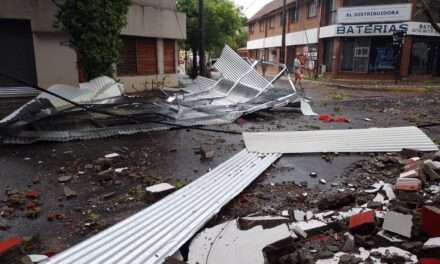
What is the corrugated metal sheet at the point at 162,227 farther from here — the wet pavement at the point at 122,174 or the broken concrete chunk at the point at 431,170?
the broken concrete chunk at the point at 431,170

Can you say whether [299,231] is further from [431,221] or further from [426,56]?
[426,56]

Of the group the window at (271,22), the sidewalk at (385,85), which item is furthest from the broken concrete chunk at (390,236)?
the window at (271,22)

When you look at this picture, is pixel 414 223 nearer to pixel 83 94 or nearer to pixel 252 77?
pixel 83 94

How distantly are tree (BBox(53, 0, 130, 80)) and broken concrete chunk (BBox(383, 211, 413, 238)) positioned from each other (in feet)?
26.5

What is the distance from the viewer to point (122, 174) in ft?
14.9

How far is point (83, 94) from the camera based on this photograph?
682cm

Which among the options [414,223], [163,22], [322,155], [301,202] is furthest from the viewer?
[163,22]

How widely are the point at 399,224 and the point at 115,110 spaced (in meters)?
5.80

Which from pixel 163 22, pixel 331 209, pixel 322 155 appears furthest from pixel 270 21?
pixel 331 209

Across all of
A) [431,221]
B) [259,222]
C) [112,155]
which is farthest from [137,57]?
[431,221]

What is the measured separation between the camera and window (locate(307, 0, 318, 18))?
23.1 metres

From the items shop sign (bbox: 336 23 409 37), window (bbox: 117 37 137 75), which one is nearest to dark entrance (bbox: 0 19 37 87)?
window (bbox: 117 37 137 75)

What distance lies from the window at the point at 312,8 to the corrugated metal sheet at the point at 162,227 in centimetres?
2186

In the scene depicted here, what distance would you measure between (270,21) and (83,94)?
29.4 metres
